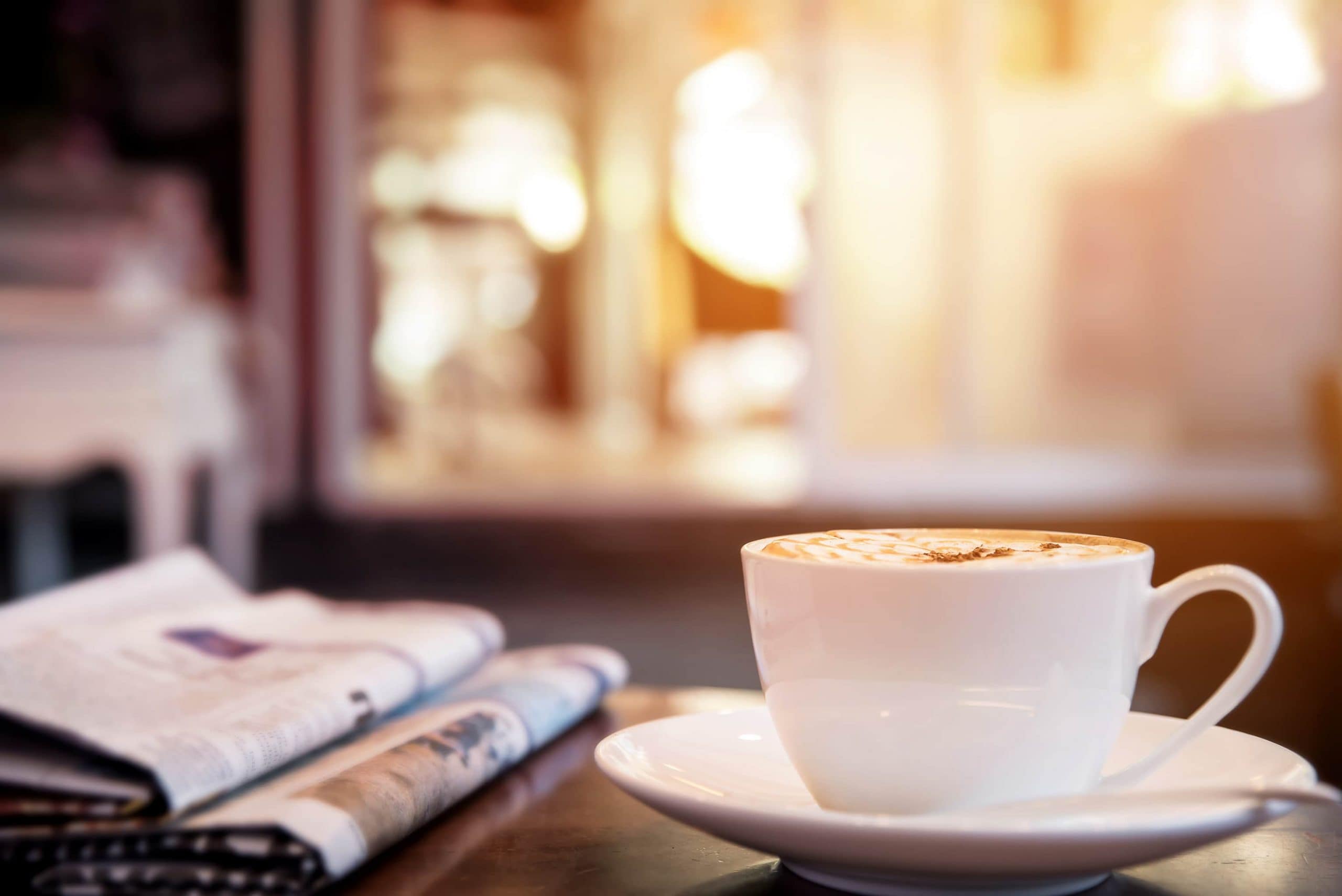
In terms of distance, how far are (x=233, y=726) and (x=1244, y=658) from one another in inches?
13.6

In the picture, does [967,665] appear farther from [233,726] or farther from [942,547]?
[233,726]

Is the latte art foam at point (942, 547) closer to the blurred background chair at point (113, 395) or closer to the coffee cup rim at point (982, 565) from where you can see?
the coffee cup rim at point (982, 565)

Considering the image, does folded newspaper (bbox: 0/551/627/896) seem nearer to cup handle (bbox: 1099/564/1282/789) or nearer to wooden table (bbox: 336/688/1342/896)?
wooden table (bbox: 336/688/1342/896)

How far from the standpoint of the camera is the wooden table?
40 centimetres

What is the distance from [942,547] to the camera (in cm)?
43

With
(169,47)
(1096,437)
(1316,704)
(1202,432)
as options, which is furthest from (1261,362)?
(169,47)

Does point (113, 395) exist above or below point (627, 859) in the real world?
above

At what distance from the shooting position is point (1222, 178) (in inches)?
152

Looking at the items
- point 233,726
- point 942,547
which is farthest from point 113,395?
point 942,547

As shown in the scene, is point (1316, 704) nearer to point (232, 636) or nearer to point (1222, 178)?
point (232, 636)

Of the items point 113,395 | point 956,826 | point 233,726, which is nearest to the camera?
point 956,826

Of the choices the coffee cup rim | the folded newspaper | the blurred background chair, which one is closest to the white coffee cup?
the coffee cup rim

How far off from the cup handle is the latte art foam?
2 centimetres

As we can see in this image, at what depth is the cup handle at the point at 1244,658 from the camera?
38 centimetres
